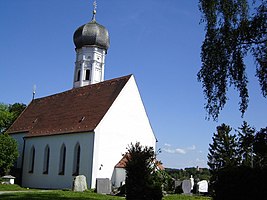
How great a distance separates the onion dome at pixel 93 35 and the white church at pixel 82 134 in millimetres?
9107

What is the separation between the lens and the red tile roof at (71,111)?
33.3 meters

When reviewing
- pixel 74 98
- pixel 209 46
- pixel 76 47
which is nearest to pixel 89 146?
pixel 74 98

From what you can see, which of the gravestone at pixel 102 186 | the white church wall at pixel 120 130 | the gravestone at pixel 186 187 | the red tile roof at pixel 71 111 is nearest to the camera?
the gravestone at pixel 102 186

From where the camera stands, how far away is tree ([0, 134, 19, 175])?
37.6 m

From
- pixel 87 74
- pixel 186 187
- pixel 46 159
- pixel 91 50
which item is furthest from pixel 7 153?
pixel 186 187

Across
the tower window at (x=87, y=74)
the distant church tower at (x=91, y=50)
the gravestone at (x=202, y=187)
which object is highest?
the distant church tower at (x=91, y=50)

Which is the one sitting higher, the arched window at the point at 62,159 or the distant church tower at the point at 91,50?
the distant church tower at the point at 91,50

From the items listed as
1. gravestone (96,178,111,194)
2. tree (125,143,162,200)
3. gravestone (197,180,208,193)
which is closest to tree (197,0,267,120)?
tree (125,143,162,200)

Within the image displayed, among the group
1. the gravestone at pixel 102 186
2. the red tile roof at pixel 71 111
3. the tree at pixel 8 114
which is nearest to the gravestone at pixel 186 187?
the gravestone at pixel 102 186

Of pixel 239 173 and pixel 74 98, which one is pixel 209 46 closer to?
pixel 239 173

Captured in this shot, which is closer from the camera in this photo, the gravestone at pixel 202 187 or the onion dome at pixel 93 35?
the gravestone at pixel 202 187

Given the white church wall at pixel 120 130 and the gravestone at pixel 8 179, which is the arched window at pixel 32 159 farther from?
the white church wall at pixel 120 130

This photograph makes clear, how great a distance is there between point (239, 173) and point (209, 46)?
5223 mm

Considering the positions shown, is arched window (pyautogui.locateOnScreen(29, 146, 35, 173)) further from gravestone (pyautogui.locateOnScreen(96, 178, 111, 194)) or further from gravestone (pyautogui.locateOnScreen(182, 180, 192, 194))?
gravestone (pyautogui.locateOnScreen(182, 180, 192, 194))
